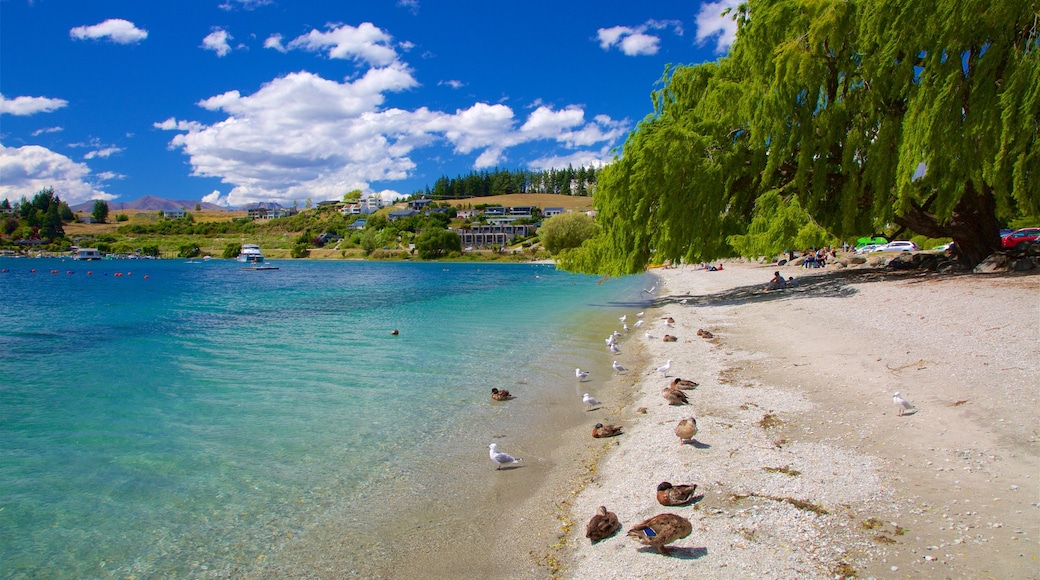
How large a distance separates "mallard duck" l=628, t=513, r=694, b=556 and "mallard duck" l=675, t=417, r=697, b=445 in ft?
7.89

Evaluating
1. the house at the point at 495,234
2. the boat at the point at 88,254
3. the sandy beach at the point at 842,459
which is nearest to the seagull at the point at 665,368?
the sandy beach at the point at 842,459

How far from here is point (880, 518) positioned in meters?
5.10

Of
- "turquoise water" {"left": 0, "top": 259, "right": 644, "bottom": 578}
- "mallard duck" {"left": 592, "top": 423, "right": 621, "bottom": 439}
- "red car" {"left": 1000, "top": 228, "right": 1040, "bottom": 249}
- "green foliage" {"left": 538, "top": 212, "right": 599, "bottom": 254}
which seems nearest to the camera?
"turquoise water" {"left": 0, "top": 259, "right": 644, "bottom": 578}

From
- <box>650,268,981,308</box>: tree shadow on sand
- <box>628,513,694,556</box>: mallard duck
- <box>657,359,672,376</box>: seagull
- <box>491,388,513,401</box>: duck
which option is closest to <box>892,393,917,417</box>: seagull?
<box>628,513,694,556</box>: mallard duck

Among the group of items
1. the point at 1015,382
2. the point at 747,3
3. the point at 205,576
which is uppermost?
the point at 747,3

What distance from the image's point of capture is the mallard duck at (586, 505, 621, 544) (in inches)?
211

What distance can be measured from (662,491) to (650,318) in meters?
17.7

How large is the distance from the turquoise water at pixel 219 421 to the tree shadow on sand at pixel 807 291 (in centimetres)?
534

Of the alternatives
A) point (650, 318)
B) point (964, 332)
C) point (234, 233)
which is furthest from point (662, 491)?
point (234, 233)

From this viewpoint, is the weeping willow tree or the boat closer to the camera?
the weeping willow tree

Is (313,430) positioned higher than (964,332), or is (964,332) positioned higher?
(964,332)

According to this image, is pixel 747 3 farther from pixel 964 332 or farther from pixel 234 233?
pixel 234 233

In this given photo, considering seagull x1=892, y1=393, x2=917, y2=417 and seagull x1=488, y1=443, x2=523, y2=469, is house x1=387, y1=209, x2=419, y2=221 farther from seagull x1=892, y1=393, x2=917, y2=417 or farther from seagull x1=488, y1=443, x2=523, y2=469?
seagull x1=892, y1=393, x2=917, y2=417

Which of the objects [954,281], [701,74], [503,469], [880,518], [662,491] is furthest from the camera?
[701,74]
